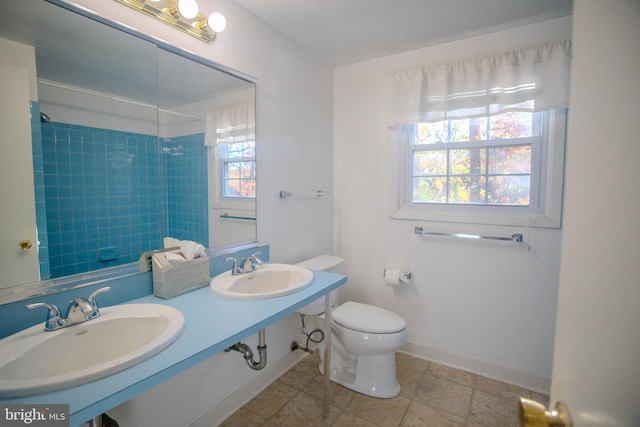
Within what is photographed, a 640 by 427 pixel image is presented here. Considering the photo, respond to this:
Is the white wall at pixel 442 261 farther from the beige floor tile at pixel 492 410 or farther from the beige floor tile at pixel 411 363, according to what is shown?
the beige floor tile at pixel 492 410

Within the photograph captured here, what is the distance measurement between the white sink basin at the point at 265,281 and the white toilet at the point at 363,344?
34 centimetres

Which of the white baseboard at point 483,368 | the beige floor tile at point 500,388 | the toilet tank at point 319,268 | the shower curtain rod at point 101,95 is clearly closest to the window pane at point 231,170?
the shower curtain rod at point 101,95

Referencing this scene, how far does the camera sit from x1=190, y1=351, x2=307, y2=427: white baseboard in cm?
158

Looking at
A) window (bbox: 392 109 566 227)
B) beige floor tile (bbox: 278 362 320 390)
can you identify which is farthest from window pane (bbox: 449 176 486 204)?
beige floor tile (bbox: 278 362 320 390)

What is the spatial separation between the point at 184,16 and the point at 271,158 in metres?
0.84

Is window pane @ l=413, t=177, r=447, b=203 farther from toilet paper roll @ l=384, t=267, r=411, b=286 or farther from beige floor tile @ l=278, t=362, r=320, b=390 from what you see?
beige floor tile @ l=278, t=362, r=320, b=390

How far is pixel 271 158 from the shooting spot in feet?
6.25

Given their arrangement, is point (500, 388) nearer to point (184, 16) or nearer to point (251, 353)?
point (251, 353)

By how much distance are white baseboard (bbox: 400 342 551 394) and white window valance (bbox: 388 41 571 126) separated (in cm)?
169

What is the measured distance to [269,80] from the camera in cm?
188

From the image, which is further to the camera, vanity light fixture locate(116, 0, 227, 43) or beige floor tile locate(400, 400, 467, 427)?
beige floor tile locate(400, 400, 467, 427)

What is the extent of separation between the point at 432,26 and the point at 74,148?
202 centimetres

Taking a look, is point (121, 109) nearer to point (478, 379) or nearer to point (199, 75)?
point (199, 75)

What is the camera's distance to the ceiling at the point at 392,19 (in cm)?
163
